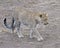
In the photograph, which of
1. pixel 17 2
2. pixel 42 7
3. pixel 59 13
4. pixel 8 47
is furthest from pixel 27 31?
pixel 17 2

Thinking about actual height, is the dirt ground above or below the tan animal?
below

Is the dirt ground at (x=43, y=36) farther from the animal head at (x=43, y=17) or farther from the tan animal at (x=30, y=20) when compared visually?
the animal head at (x=43, y=17)

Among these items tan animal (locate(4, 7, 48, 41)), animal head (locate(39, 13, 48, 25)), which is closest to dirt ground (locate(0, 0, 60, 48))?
tan animal (locate(4, 7, 48, 41))

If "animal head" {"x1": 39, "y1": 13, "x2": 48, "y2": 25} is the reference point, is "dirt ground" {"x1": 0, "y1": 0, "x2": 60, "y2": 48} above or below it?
below

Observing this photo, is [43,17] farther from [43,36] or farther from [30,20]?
[43,36]

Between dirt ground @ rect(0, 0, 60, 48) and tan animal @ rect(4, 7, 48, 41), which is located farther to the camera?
tan animal @ rect(4, 7, 48, 41)

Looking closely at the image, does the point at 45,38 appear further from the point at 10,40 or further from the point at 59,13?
the point at 59,13

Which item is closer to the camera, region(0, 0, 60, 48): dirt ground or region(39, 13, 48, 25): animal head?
region(0, 0, 60, 48): dirt ground

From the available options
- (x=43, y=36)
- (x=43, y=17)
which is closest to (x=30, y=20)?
(x=43, y=17)

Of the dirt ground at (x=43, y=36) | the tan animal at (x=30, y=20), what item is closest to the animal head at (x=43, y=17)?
the tan animal at (x=30, y=20)

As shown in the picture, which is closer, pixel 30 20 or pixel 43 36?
pixel 30 20

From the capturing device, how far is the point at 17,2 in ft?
38.0

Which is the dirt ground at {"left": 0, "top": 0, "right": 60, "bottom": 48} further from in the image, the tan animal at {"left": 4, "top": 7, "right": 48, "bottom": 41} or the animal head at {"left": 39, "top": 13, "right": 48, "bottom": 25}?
the animal head at {"left": 39, "top": 13, "right": 48, "bottom": 25}

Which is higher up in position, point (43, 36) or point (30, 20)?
point (30, 20)
